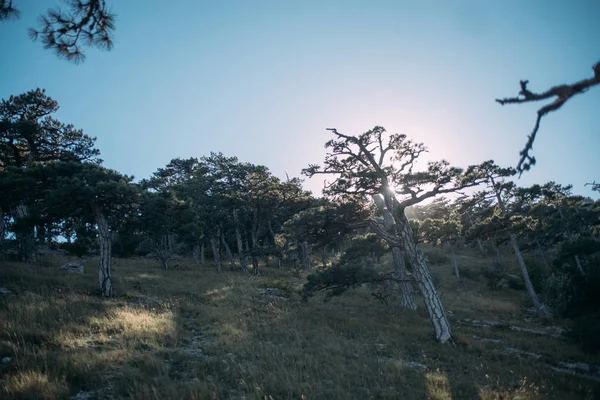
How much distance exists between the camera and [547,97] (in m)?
2.89

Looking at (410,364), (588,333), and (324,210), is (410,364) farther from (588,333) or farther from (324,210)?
(588,333)

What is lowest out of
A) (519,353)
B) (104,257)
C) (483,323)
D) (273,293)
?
(483,323)

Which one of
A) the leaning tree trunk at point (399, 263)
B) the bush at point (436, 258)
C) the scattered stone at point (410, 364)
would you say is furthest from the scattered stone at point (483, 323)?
the bush at point (436, 258)

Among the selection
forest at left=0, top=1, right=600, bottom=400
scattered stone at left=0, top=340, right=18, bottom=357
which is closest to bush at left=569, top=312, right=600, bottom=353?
forest at left=0, top=1, right=600, bottom=400

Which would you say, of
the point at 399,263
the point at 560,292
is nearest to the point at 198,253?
the point at 399,263

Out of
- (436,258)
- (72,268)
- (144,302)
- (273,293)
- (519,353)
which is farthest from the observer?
(436,258)

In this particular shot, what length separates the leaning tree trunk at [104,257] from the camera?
1467 cm

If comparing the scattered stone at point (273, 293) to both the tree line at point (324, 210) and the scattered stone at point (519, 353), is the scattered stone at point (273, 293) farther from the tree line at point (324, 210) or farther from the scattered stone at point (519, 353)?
the scattered stone at point (519, 353)

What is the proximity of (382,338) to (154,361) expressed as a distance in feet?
29.7

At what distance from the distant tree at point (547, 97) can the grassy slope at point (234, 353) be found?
5.54 m

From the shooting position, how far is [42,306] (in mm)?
9906

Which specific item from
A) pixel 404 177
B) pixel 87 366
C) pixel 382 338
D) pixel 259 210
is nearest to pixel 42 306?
pixel 87 366

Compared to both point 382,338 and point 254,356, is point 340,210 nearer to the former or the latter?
point 382,338

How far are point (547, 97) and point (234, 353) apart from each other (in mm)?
8947
